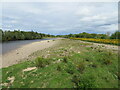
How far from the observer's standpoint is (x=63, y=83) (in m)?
3.34

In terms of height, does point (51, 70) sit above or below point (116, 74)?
above

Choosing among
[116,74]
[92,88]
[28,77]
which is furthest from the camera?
[116,74]

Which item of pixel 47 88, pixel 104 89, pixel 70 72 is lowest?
pixel 104 89

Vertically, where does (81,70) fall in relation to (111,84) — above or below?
above

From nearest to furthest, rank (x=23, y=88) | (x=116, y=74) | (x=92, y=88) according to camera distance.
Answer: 1. (x=92, y=88)
2. (x=23, y=88)
3. (x=116, y=74)

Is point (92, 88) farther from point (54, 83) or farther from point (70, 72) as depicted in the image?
point (54, 83)

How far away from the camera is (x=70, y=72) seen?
4086 millimetres

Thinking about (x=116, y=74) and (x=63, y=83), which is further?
(x=116, y=74)

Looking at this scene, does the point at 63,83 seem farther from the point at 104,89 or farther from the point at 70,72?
the point at 104,89

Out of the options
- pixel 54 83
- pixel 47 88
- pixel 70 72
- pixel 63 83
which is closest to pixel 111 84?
pixel 70 72

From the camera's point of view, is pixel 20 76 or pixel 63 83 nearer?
pixel 63 83

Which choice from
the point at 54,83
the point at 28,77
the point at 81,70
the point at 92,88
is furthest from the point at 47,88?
the point at 81,70

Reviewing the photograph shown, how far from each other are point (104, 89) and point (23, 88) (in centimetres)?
392

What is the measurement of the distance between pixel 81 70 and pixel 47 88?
230cm
